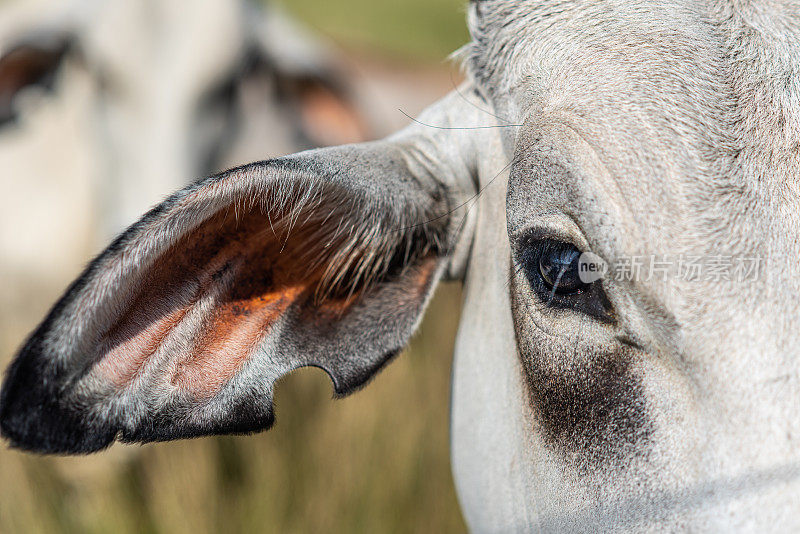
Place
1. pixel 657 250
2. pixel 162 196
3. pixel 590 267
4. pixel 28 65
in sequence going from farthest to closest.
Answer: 1. pixel 28 65
2. pixel 162 196
3. pixel 590 267
4. pixel 657 250

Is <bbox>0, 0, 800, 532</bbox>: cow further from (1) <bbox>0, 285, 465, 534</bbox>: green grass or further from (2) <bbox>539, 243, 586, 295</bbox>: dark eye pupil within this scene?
(1) <bbox>0, 285, 465, 534</bbox>: green grass

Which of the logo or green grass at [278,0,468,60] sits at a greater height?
the logo

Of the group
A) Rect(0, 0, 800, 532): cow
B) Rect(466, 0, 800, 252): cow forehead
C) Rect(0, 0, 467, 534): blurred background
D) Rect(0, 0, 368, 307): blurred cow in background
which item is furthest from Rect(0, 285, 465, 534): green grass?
Rect(466, 0, 800, 252): cow forehead

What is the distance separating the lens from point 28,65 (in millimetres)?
4363

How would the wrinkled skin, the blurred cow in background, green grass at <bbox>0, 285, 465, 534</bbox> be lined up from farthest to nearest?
the blurred cow in background, green grass at <bbox>0, 285, 465, 534</bbox>, the wrinkled skin

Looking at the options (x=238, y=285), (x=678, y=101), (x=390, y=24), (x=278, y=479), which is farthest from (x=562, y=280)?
(x=390, y=24)

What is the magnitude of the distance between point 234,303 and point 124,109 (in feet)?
9.21

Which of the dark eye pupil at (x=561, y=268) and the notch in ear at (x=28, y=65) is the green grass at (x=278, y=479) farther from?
the dark eye pupil at (x=561, y=268)

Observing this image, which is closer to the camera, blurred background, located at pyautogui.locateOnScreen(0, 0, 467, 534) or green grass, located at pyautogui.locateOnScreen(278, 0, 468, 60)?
blurred background, located at pyautogui.locateOnScreen(0, 0, 467, 534)

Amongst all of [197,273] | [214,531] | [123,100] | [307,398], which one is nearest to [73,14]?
[123,100]

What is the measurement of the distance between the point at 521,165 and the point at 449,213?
1.30 feet

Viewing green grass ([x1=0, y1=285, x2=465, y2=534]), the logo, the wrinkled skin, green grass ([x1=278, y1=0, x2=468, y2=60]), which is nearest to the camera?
the wrinkled skin

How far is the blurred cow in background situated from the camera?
13.7 ft

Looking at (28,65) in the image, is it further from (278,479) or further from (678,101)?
(678,101)
